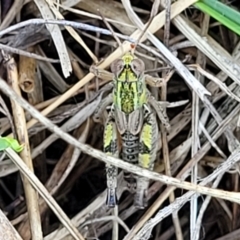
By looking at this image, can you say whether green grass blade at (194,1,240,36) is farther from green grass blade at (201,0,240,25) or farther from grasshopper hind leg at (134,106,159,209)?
grasshopper hind leg at (134,106,159,209)

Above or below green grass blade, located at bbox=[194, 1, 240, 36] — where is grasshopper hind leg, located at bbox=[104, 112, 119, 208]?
below

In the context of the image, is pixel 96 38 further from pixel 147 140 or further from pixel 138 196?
pixel 138 196

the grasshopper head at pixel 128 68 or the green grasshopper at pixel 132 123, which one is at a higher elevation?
the grasshopper head at pixel 128 68

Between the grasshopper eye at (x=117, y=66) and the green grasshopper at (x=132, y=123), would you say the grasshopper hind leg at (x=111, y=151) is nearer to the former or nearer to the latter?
the green grasshopper at (x=132, y=123)

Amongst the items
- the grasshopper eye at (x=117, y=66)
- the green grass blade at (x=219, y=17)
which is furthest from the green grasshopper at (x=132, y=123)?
the green grass blade at (x=219, y=17)

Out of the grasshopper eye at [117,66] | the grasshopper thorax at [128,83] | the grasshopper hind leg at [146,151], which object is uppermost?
the grasshopper eye at [117,66]

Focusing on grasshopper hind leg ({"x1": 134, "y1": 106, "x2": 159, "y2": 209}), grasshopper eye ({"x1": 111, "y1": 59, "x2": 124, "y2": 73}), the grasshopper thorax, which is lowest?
grasshopper hind leg ({"x1": 134, "y1": 106, "x2": 159, "y2": 209})

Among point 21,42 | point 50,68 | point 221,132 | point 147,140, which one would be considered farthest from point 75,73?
point 221,132

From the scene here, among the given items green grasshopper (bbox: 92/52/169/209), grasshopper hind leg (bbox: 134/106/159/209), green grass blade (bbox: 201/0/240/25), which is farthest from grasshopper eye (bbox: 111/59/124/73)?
green grass blade (bbox: 201/0/240/25)
